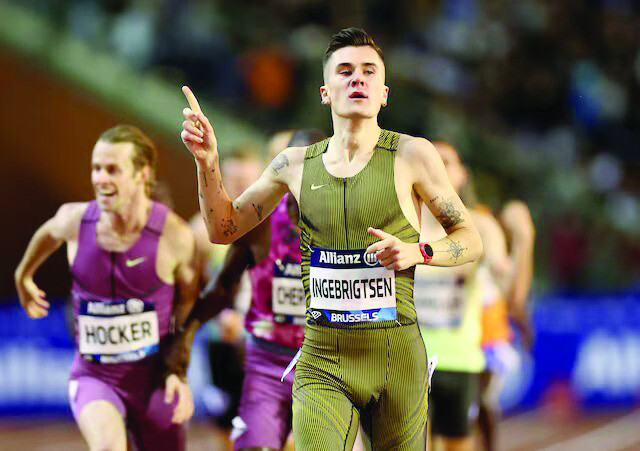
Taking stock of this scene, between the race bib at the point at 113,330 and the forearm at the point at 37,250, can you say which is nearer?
the race bib at the point at 113,330

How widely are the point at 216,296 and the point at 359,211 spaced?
1.64m

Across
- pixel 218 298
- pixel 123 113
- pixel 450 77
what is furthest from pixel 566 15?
pixel 218 298

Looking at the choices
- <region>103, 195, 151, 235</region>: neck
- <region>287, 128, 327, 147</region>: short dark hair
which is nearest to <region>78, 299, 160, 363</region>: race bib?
<region>103, 195, 151, 235</region>: neck

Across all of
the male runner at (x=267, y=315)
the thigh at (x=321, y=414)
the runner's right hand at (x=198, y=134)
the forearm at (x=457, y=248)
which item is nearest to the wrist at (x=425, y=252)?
the forearm at (x=457, y=248)

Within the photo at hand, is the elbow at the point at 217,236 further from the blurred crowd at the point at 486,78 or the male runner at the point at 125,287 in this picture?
the blurred crowd at the point at 486,78

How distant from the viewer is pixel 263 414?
553cm

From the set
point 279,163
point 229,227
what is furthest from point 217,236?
point 279,163

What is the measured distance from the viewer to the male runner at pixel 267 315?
5520mm

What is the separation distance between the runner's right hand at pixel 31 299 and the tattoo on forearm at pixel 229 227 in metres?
1.59

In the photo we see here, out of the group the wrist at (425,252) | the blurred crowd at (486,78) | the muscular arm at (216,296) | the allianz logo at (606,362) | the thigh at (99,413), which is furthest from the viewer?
the blurred crowd at (486,78)

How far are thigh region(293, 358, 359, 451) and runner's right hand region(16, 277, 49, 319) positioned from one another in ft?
6.01

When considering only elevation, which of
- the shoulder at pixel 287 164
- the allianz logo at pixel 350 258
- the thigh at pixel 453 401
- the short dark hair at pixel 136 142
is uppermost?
the short dark hair at pixel 136 142

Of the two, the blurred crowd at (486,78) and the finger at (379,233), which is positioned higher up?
the blurred crowd at (486,78)

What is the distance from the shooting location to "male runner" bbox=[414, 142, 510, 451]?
21.8 feet
